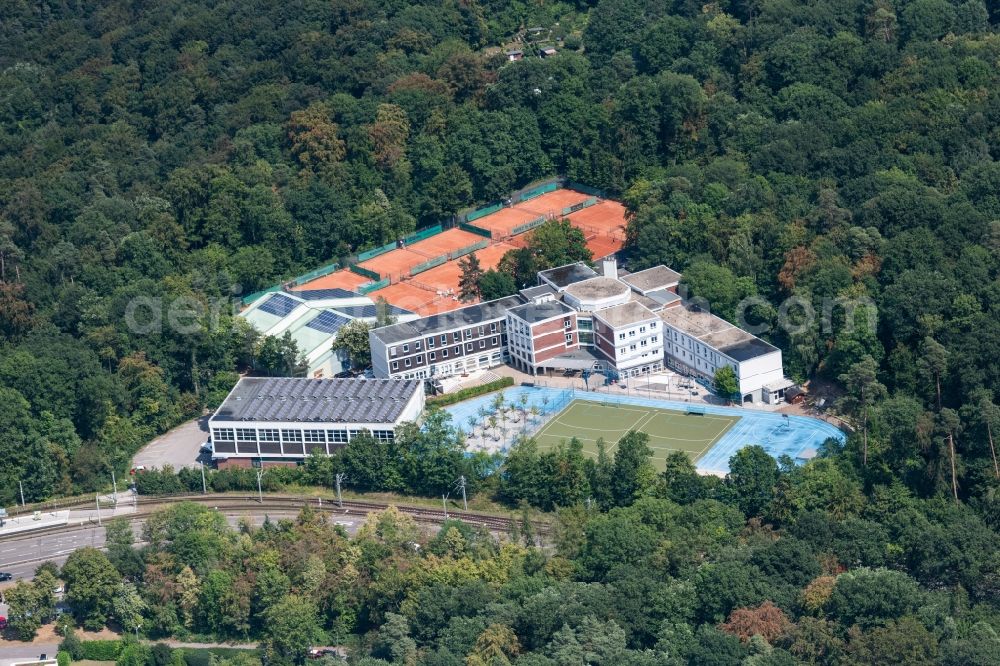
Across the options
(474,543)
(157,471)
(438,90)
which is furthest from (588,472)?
(438,90)

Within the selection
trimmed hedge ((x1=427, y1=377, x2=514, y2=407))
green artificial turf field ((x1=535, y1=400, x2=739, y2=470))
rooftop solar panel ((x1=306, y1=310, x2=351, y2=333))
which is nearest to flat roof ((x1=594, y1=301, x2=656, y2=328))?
green artificial turf field ((x1=535, y1=400, x2=739, y2=470))

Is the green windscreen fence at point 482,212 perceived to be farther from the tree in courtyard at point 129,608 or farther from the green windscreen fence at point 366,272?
the tree in courtyard at point 129,608

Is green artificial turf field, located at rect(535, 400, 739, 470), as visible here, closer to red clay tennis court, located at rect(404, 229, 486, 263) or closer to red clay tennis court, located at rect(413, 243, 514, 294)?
red clay tennis court, located at rect(413, 243, 514, 294)

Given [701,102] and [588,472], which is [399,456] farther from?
[701,102]

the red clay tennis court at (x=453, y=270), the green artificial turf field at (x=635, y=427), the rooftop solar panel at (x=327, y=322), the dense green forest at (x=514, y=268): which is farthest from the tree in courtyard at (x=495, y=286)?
the green artificial turf field at (x=635, y=427)

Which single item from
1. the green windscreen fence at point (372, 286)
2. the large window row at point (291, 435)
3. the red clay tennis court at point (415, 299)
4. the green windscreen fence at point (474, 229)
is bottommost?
the large window row at point (291, 435)

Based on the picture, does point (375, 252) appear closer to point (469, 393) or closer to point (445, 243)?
point (445, 243)
